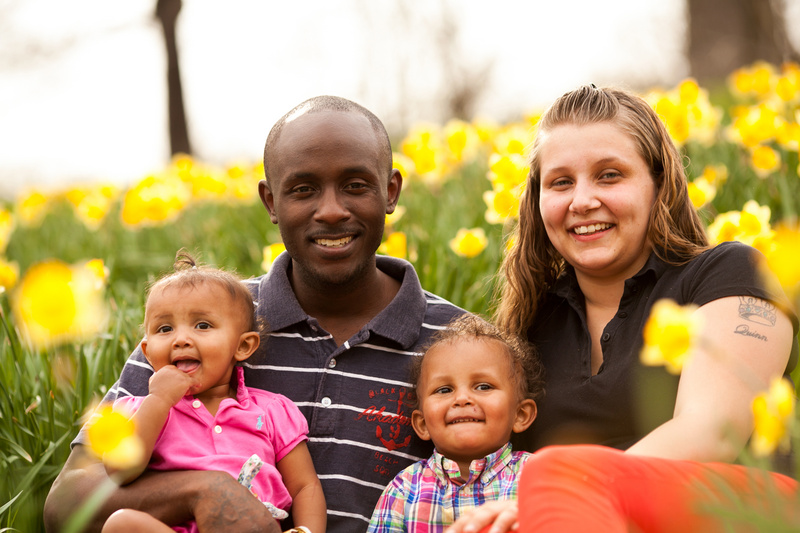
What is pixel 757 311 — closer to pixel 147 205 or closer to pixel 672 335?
pixel 672 335

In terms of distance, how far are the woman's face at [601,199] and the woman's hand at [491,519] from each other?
754 millimetres

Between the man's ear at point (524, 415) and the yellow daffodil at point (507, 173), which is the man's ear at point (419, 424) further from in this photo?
the yellow daffodil at point (507, 173)

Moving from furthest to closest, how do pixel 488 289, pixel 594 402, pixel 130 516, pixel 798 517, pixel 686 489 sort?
pixel 488 289, pixel 594 402, pixel 130 516, pixel 686 489, pixel 798 517

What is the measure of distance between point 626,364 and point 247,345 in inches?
38.7

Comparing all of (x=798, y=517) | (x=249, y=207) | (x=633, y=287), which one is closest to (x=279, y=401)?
(x=633, y=287)

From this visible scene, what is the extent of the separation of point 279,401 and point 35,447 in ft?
2.62

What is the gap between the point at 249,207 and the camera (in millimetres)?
5574

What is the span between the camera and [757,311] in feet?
5.85

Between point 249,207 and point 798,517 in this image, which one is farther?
point 249,207

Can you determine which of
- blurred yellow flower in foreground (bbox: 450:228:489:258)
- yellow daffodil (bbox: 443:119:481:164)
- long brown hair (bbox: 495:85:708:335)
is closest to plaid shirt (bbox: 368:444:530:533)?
long brown hair (bbox: 495:85:708:335)

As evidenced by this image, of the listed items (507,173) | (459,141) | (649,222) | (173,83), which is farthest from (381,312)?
(173,83)

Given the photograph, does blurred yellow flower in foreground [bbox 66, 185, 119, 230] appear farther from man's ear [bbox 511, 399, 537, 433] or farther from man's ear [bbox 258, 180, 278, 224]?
man's ear [bbox 511, 399, 537, 433]

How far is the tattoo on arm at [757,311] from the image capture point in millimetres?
1771

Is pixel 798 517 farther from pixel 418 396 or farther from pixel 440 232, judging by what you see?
pixel 440 232
